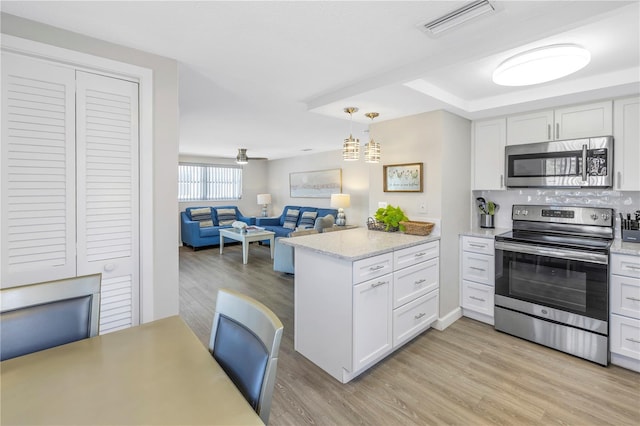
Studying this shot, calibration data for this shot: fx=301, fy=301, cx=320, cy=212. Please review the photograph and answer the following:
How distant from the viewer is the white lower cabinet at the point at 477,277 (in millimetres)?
2955

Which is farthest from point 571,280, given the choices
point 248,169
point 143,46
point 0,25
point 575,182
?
point 248,169

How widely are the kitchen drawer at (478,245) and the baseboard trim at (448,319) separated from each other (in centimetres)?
66

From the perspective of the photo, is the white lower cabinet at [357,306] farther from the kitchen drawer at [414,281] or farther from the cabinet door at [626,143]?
the cabinet door at [626,143]

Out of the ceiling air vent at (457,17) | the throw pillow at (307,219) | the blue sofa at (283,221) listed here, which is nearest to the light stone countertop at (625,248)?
the ceiling air vent at (457,17)

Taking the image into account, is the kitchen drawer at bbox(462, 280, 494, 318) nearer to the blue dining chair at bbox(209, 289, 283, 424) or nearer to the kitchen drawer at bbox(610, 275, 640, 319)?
the kitchen drawer at bbox(610, 275, 640, 319)

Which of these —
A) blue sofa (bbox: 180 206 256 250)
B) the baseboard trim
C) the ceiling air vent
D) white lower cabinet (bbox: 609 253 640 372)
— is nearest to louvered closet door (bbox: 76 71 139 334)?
the ceiling air vent

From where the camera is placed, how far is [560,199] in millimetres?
2994

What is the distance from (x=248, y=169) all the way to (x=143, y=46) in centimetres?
692

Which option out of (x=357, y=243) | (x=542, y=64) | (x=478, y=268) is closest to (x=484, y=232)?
(x=478, y=268)

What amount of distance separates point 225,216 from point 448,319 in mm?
5913

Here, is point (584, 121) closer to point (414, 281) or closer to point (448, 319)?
point (414, 281)

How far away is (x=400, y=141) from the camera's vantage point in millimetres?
3174

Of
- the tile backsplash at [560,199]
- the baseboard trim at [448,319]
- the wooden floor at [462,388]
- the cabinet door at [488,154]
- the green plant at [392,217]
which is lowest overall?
the wooden floor at [462,388]

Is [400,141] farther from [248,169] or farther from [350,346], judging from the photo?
[248,169]
